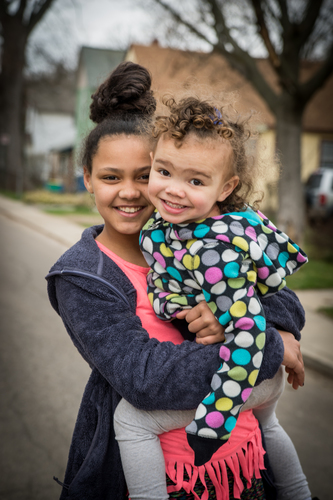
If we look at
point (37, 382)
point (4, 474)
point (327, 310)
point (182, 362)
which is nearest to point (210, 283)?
point (182, 362)

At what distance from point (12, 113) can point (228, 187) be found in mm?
26212

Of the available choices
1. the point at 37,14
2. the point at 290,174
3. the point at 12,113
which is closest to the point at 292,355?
the point at 290,174

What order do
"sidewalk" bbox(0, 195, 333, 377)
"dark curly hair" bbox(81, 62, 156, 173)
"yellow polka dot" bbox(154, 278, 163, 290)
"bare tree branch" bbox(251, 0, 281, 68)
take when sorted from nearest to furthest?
"yellow polka dot" bbox(154, 278, 163, 290) < "dark curly hair" bbox(81, 62, 156, 173) < "sidewalk" bbox(0, 195, 333, 377) < "bare tree branch" bbox(251, 0, 281, 68)

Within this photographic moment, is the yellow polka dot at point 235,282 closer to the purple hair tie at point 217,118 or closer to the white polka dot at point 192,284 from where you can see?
the white polka dot at point 192,284

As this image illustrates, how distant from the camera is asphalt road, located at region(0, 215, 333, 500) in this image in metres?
2.97

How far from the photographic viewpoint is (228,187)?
4.53 feet

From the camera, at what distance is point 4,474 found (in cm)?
290

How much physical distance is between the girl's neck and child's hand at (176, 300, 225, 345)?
356 mm

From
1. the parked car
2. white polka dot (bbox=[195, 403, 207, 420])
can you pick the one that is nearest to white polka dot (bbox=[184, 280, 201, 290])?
white polka dot (bbox=[195, 403, 207, 420])

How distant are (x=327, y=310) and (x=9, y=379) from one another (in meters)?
4.15

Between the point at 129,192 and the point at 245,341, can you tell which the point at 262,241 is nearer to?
the point at 245,341

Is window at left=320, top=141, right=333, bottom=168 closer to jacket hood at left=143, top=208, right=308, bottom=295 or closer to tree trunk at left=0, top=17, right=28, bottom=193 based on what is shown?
tree trunk at left=0, top=17, right=28, bottom=193

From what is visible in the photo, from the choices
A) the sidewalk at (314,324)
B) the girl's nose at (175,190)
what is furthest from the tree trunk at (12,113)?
the girl's nose at (175,190)

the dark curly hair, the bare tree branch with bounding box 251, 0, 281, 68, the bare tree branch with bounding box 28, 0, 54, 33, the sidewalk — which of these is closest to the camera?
the dark curly hair
